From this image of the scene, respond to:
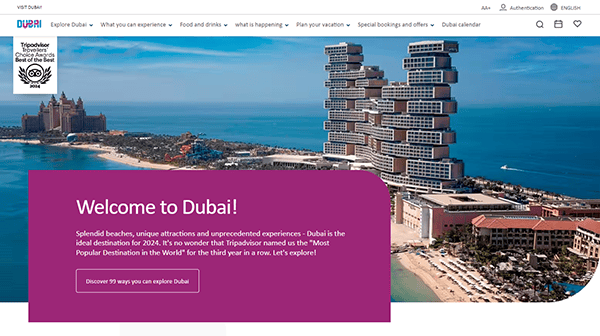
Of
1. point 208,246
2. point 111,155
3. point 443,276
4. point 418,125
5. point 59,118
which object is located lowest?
point 443,276

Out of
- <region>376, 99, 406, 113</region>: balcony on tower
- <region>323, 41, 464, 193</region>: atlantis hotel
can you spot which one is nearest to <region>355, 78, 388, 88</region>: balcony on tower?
<region>323, 41, 464, 193</region>: atlantis hotel

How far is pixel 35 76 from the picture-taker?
11.2ft

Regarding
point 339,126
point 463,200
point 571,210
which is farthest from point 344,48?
point 571,210

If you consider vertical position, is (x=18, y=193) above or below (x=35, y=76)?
below

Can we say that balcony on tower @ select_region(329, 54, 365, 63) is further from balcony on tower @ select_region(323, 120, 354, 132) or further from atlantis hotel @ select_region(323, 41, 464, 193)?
balcony on tower @ select_region(323, 120, 354, 132)

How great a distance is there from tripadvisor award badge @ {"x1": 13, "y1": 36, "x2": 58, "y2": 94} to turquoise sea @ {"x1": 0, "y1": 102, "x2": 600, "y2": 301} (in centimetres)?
130

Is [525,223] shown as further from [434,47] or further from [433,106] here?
[434,47]

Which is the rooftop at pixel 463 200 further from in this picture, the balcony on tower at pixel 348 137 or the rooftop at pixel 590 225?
the balcony on tower at pixel 348 137

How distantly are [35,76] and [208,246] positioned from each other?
1795mm

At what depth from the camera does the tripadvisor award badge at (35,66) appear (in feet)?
11.1
